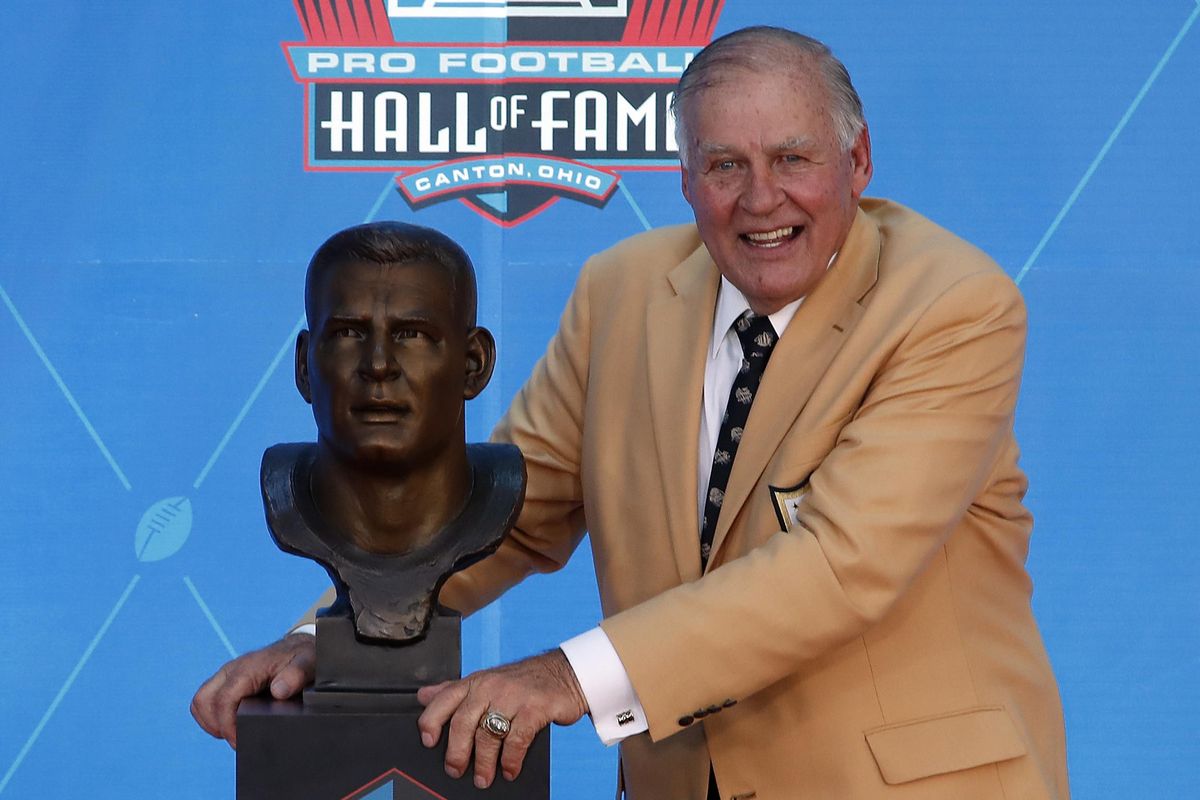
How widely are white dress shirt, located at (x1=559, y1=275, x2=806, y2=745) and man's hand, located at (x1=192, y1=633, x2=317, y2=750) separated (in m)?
0.31

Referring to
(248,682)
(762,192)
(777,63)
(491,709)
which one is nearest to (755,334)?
(762,192)

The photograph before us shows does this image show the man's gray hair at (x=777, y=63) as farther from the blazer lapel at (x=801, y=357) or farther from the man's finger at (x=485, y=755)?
the man's finger at (x=485, y=755)

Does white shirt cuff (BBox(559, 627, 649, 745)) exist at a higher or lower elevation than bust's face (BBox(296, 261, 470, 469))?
lower

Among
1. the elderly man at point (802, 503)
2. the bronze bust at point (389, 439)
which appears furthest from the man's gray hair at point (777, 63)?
the bronze bust at point (389, 439)

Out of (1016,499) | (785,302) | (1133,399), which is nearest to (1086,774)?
(1133,399)

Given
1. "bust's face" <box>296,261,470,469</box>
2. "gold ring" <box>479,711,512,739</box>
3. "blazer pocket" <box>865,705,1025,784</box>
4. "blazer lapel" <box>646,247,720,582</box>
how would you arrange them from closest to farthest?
"gold ring" <box>479,711,512,739</box> < "bust's face" <box>296,261,470,469</box> < "blazer pocket" <box>865,705,1025,784</box> < "blazer lapel" <box>646,247,720,582</box>

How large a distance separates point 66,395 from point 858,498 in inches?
80.1

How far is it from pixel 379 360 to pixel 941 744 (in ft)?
2.60

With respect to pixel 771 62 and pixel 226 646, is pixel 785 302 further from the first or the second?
pixel 226 646

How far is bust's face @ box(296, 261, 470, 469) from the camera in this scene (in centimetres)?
180

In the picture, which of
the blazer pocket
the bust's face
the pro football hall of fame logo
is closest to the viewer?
the bust's face

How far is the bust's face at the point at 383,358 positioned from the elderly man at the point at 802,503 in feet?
0.92

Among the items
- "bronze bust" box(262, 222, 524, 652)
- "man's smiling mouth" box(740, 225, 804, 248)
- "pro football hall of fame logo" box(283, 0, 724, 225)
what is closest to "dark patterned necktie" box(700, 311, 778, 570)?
"man's smiling mouth" box(740, 225, 804, 248)

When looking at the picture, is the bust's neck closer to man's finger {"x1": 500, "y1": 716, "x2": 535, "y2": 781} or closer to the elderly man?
the elderly man
